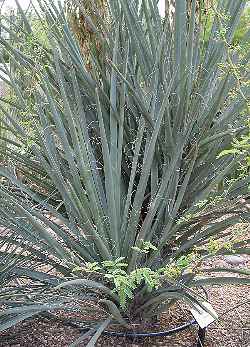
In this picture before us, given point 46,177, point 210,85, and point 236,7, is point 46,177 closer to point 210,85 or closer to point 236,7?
point 210,85

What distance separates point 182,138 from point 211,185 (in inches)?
7.1

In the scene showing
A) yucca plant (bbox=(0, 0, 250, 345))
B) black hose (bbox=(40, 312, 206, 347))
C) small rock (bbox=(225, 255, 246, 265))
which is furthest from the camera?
small rock (bbox=(225, 255, 246, 265))

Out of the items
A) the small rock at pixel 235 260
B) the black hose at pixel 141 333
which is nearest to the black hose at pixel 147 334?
the black hose at pixel 141 333

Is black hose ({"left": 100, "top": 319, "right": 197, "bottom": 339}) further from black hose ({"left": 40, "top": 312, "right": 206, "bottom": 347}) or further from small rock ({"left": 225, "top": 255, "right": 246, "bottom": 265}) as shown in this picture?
small rock ({"left": 225, "top": 255, "right": 246, "bottom": 265})

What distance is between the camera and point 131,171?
1725 mm

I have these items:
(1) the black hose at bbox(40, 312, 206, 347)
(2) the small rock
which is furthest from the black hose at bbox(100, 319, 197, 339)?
(2) the small rock

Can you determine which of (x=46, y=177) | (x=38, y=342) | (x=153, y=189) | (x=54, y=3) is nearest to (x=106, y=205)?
(x=153, y=189)

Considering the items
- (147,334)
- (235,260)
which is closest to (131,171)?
(147,334)

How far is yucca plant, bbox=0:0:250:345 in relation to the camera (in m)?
1.66

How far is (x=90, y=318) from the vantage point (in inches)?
75.8

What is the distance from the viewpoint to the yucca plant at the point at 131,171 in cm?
166

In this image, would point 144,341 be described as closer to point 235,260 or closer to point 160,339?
point 160,339

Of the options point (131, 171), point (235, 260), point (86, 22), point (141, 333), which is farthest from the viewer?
point (235, 260)

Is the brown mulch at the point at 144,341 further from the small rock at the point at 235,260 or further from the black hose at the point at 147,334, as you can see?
the small rock at the point at 235,260
